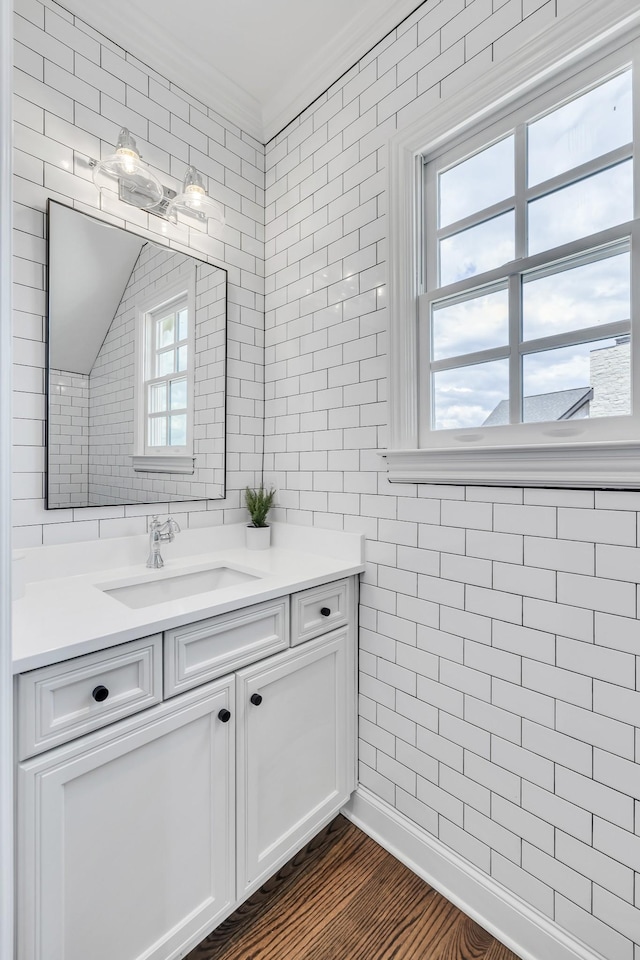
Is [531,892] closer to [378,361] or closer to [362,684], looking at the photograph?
[362,684]

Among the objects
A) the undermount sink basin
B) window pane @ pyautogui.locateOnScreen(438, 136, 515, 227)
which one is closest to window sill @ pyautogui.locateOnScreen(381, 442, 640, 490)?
the undermount sink basin

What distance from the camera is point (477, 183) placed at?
142 cm

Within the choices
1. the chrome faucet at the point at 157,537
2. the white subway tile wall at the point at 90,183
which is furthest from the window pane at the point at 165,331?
the chrome faucet at the point at 157,537

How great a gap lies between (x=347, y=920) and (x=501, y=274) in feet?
6.48

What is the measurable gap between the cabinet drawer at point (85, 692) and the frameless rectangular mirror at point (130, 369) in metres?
0.67

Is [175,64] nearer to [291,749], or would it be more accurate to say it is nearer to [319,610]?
[319,610]

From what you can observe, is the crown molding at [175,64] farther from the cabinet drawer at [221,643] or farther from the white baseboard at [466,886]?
the white baseboard at [466,886]

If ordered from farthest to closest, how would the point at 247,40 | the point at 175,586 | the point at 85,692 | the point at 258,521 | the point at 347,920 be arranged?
the point at 258,521, the point at 247,40, the point at 175,586, the point at 347,920, the point at 85,692

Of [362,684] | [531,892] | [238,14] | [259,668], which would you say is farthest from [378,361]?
[531,892]

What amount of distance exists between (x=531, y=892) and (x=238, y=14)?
2.96 meters

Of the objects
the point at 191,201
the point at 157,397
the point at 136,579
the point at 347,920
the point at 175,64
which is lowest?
the point at 347,920

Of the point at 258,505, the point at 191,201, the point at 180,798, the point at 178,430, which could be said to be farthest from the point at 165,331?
the point at 180,798

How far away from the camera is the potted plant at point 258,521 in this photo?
1.92m

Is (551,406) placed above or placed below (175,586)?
above
